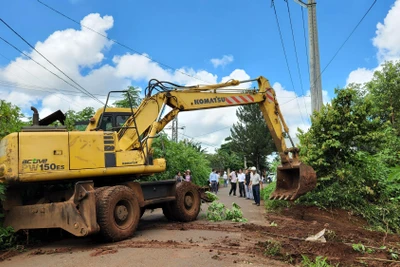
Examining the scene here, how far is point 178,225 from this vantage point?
10109mm

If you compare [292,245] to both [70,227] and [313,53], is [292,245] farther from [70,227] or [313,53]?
[313,53]

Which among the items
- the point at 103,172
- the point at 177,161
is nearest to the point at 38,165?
the point at 103,172

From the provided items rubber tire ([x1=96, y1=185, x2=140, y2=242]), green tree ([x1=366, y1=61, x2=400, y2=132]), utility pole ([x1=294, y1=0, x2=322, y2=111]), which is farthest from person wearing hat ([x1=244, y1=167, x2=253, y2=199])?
green tree ([x1=366, y1=61, x2=400, y2=132])

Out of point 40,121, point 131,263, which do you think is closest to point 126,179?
point 40,121

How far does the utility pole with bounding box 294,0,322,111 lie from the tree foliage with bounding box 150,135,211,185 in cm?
681

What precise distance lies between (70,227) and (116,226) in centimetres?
99

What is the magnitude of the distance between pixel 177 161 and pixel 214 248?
530 inches

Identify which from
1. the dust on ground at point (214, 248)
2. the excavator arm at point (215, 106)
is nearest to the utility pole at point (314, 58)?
the excavator arm at point (215, 106)

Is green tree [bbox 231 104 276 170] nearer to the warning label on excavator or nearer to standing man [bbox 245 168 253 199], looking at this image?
standing man [bbox 245 168 253 199]

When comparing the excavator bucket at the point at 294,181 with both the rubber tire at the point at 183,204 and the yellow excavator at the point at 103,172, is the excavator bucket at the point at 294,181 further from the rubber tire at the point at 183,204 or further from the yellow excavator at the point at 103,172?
the rubber tire at the point at 183,204

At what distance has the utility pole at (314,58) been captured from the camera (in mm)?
15359

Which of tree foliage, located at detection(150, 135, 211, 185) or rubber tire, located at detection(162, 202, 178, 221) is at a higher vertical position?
tree foliage, located at detection(150, 135, 211, 185)

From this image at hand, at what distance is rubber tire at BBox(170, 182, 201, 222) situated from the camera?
→ 34.8ft

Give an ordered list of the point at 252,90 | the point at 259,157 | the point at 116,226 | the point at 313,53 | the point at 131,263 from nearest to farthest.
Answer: the point at 131,263, the point at 116,226, the point at 252,90, the point at 313,53, the point at 259,157
